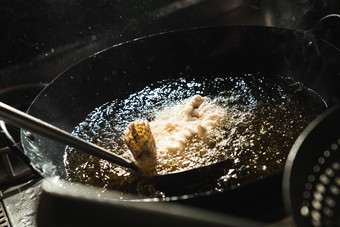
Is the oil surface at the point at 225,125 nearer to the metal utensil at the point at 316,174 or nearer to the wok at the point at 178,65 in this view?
the wok at the point at 178,65

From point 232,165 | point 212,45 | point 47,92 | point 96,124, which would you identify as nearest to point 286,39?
point 212,45

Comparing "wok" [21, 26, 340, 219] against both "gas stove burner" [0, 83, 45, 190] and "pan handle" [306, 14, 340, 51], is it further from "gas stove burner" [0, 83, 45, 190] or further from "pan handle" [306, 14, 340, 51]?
"gas stove burner" [0, 83, 45, 190]

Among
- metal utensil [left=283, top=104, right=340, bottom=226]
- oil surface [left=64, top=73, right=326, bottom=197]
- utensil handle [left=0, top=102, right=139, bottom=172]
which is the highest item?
Answer: utensil handle [left=0, top=102, right=139, bottom=172]

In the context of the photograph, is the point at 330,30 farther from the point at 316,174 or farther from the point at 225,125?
the point at 316,174

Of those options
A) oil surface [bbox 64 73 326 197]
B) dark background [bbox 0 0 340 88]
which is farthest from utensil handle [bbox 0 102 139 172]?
dark background [bbox 0 0 340 88]

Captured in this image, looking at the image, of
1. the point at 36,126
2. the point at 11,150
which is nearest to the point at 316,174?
the point at 36,126

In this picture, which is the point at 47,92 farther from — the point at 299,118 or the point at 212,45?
the point at 299,118
